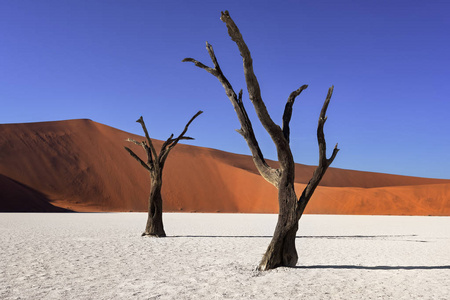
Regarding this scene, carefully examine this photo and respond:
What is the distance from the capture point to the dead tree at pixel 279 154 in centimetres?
793

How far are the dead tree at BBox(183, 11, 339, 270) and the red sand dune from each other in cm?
3972

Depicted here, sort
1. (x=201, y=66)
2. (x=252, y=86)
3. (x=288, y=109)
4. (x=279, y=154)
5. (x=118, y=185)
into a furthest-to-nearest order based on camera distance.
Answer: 1. (x=118, y=185)
2. (x=201, y=66)
3. (x=288, y=109)
4. (x=279, y=154)
5. (x=252, y=86)

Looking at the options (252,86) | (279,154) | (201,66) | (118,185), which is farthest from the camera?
(118,185)

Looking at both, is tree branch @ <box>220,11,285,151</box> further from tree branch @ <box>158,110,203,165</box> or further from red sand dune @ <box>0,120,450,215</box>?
red sand dune @ <box>0,120,450,215</box>

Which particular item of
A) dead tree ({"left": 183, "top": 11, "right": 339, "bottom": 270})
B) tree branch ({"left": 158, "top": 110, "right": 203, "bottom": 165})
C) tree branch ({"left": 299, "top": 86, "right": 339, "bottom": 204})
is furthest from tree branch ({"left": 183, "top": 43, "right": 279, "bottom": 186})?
tree branch ({"left": 158, "top": 110, "right": 203, "bottom": 165})

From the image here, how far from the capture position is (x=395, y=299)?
19.6ft

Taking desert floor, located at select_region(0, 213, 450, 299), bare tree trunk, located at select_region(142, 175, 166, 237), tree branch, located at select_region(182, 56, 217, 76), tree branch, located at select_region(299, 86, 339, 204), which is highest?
tree branch, located at select_region(182, 56, 217, 76)

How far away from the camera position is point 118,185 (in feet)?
186

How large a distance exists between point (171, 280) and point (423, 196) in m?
54.7

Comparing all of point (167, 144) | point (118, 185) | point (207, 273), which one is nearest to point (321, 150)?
point (207, 273)

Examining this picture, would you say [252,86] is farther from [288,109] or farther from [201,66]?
[201,66]

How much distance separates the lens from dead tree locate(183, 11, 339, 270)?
26.0 feet

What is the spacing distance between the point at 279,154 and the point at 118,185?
5127 centimetres

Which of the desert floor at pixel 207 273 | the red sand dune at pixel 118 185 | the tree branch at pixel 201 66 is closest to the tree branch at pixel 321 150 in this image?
the desert floor at pixel 207 273
